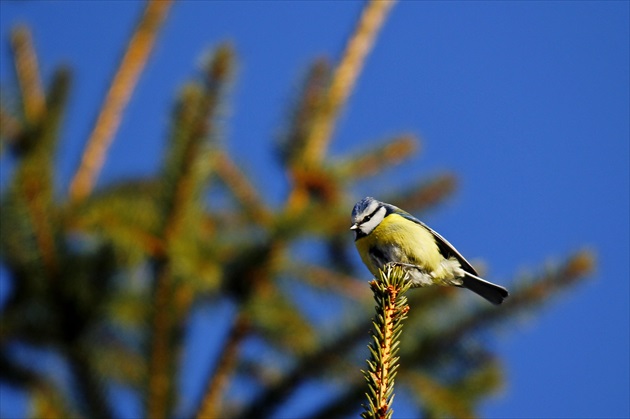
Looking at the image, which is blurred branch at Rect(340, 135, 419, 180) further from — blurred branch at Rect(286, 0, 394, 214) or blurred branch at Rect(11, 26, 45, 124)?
blurred branch at Rect(11, 26, 45, 124)

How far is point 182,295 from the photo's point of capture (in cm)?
259

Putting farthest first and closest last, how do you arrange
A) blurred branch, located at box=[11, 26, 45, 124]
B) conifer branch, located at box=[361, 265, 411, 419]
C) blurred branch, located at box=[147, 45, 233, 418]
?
1. blurred branch, located at box=[11, 26, 45, 124]
2. blurred branch, located at box=[147, 45, 233, 418]
3. conifer branch, located at box=[361, 265, 411, 419]

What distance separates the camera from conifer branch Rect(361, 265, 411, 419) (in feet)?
5.01

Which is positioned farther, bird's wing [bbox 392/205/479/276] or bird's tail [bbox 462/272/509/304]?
bird's wing [bbox 392/205/479/276]

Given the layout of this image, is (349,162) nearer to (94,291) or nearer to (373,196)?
(373,196)

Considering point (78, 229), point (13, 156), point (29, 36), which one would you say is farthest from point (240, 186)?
point (29, 36)

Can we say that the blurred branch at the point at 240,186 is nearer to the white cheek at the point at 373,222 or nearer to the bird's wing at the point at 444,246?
the white cheek at the point at 373,222

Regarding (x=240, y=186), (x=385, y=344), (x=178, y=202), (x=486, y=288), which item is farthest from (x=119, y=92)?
(x=385, y=344)

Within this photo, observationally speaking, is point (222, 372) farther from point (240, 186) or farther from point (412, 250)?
point (412, 250)

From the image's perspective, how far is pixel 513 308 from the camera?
102 inches

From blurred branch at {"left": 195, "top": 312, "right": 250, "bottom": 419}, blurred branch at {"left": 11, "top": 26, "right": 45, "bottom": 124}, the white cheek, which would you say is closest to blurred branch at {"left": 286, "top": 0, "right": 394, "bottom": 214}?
the white cheek

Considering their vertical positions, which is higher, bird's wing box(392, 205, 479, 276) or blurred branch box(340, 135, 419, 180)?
blurred branch box(340, 135, 419, 180)

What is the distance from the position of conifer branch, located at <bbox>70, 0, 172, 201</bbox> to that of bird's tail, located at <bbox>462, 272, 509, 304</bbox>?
160 centimetres

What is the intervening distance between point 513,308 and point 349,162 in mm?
854
